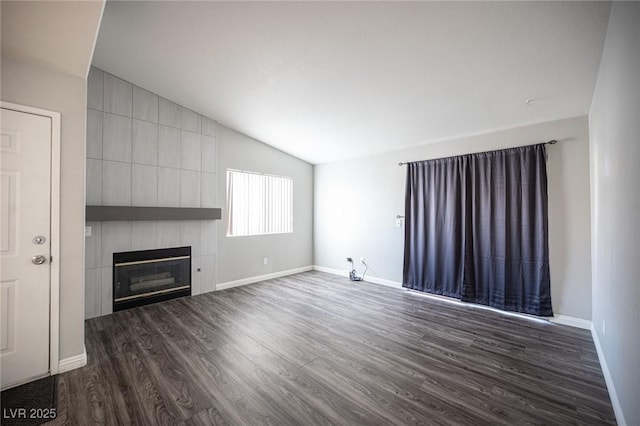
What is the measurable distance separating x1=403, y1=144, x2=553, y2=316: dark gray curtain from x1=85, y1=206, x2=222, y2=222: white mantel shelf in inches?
136

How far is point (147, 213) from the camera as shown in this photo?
3.68m

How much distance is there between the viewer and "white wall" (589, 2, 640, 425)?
4.48 ft

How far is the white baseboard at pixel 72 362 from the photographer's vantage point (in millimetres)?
2189

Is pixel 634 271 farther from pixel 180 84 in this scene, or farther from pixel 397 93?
pixel 180 84

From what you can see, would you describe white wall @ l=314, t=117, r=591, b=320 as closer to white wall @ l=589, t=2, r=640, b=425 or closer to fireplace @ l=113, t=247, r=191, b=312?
white wall @ l=589, t=2, r=640, b=425

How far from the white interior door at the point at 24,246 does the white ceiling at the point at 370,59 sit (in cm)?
134

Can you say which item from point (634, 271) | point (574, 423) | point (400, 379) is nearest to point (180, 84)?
point (400, 379)

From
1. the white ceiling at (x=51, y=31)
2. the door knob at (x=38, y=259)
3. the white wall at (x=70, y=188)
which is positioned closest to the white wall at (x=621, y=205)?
the white ceiling at (x=51, y=31)

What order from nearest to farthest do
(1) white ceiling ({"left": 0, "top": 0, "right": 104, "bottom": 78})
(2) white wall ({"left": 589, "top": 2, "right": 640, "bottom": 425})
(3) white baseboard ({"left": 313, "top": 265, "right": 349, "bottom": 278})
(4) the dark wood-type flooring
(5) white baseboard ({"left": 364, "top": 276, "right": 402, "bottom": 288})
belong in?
(2) white wall ({"left": 589, "top": 2, "right": 640, "bottom": 425}) → (1) white ceiling ({"left": 0, "top": 0, "right": 104, "bottom": 78}) → (4) the dark wood-type flooring → (5) white baseboard ({"left": 364, "top": 276, "right": 402, "bottom": 288}) → (3) white baseboard ({"left": 313, "top": 265, "right": 349, "bottom": 278})

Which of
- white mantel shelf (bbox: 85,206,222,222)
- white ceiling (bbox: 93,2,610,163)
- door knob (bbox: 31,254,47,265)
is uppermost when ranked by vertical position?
white ceiling (bbox: 93,2,610,163)

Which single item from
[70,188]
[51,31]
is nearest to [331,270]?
[70,188]

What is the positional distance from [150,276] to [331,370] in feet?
10.3

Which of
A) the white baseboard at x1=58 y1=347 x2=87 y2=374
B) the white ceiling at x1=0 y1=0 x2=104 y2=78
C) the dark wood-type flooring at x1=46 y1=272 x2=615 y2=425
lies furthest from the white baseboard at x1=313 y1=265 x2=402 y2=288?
the white ceiling at x1=0 y1=0 x2=104 y2=78

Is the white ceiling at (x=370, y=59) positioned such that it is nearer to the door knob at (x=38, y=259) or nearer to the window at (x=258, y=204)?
the window at (x=258, y=204)
